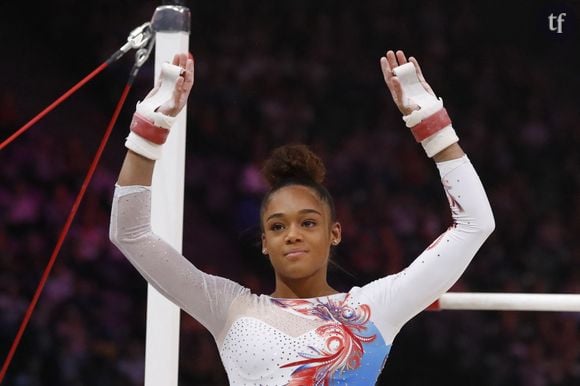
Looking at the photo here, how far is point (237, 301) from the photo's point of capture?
6.47 feet

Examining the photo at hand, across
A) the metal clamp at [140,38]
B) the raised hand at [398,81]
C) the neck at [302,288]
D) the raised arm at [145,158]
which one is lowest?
the neck at [302,288]

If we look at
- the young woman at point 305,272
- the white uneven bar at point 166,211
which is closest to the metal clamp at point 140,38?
the white uneven bar at point 166,211

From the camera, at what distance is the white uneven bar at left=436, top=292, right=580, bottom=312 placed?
87.0 inches

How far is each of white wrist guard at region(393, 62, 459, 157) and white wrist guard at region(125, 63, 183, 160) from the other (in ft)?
1.41

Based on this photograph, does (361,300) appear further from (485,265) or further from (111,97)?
(111,97)

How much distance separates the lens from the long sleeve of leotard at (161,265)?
1.86 meters

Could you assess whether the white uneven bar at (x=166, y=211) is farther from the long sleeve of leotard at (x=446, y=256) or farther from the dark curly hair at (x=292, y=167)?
the long sleeve of leotard at (x=446, y=256)

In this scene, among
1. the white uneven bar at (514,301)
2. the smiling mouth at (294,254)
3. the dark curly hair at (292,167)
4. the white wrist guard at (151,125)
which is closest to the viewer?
the white wrist guard at (151,125)

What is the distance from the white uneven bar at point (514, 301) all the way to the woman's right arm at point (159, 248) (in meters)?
0.54

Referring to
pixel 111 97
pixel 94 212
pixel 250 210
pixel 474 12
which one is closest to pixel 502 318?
pixel 250 210

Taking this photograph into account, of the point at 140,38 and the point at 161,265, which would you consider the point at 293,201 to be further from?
the point at 140,38

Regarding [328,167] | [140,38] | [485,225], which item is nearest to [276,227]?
[485,225]

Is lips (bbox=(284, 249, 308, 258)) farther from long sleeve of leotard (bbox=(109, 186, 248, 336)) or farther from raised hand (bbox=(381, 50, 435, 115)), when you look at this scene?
raised hand (bbox=(381, 50, 435, 115))

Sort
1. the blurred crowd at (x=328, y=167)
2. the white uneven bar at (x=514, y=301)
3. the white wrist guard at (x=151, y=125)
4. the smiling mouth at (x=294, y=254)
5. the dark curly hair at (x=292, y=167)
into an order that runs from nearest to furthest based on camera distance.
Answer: the white wrist guard at (x=151, y=125)
the smiling mouth at (x=294, y=254)
the dark curly hair at (x=292, y=167)
the white uneven bar at (x=514, y=301)
the blurred crowd at (x=328, y=167)
